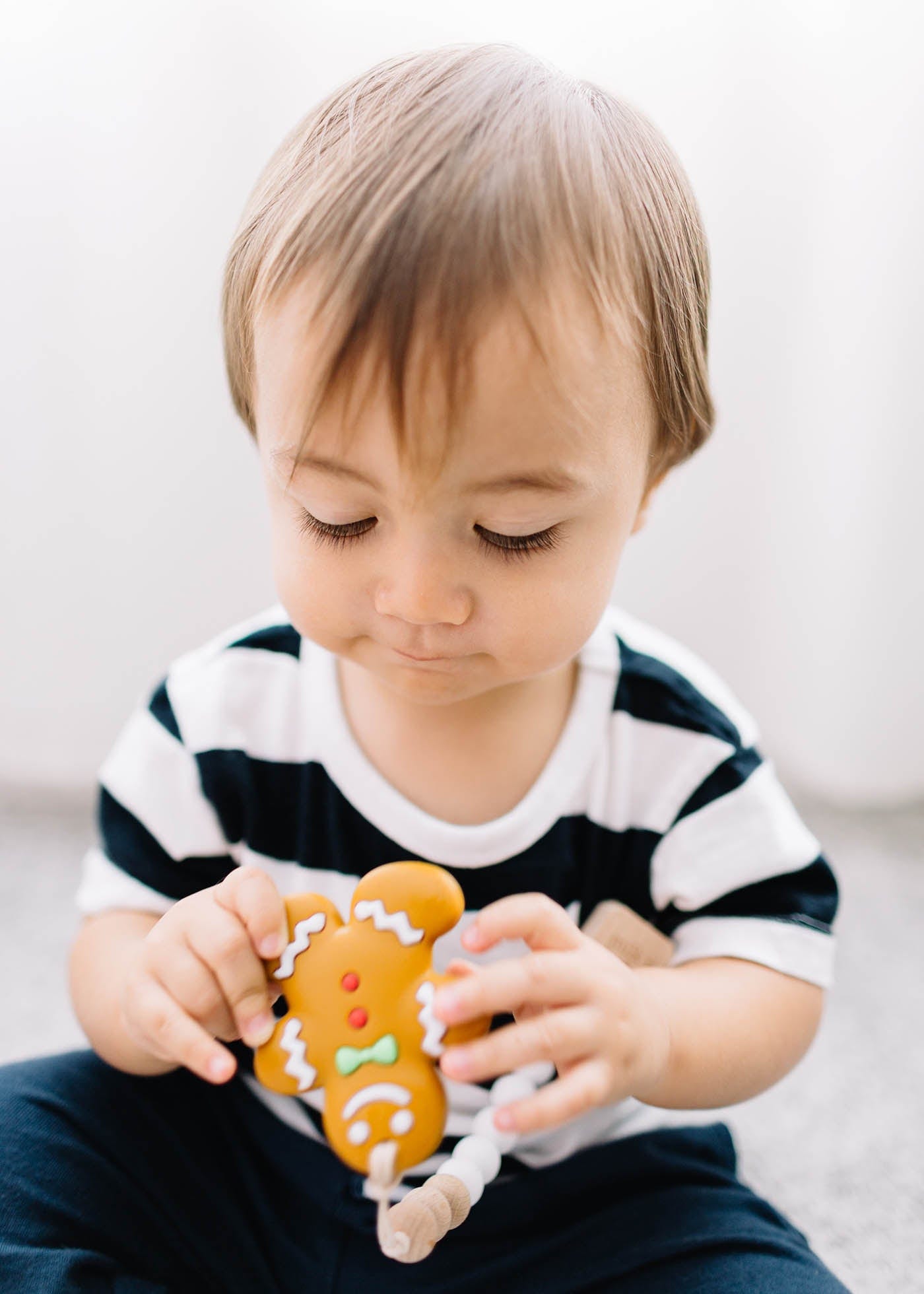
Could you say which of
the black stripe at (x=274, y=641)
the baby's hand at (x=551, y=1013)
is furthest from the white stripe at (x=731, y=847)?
the black stripe at (x=274, y=641)

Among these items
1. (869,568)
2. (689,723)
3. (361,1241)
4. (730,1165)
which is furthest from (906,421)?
(361,1241)

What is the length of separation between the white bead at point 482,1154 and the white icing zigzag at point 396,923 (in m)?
0.08

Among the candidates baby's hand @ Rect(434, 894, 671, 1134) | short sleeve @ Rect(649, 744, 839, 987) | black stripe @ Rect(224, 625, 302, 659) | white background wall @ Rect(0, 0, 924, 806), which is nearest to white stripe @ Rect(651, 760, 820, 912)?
short sleeve @ Rect(649, 744, 839, 987)

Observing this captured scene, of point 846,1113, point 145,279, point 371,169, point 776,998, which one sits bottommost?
point 846,1113

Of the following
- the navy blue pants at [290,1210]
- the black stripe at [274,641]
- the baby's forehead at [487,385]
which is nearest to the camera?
the baby's forehead at [487,385]

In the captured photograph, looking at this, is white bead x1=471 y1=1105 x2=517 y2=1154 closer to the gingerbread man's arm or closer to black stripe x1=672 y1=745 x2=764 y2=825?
the gingerbread man's arm

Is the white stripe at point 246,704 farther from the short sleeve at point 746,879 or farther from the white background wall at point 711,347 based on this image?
the white background wall at point 711,347

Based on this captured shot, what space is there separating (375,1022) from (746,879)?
24 centimetres

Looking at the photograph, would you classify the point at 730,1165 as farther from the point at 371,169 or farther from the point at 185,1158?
the point at 371,169

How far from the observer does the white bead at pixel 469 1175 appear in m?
0.52

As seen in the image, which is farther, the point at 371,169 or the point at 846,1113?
the point at 846,1113

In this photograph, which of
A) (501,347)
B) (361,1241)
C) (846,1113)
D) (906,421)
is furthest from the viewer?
(906,421)

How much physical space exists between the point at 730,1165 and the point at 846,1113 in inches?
8.3

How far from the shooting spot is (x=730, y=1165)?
2.36 ft
